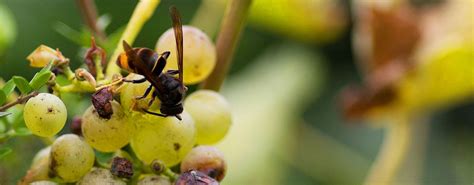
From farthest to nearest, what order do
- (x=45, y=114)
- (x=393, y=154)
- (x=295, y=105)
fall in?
(x=295, y=105) → (x=393, y=154) → (x=45, y=114)

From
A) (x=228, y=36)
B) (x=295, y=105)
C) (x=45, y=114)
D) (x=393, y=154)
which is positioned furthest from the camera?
(x=295, y=105)

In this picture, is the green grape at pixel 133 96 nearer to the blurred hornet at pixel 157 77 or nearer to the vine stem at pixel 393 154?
the blurred hornet at pixel 157 77

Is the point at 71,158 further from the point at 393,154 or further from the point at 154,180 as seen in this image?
the point at 393,154

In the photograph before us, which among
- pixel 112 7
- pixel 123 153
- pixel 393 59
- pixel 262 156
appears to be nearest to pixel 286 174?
pixel 262 156

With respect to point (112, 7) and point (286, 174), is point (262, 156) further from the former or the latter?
point (112, 7)

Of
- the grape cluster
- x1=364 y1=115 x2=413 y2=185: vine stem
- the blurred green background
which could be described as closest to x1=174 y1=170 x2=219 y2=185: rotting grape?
the grape cluster

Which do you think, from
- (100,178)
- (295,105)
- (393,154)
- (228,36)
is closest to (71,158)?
(100,178)

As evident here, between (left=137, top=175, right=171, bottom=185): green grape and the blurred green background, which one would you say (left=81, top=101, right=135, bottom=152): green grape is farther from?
the blurred green background
